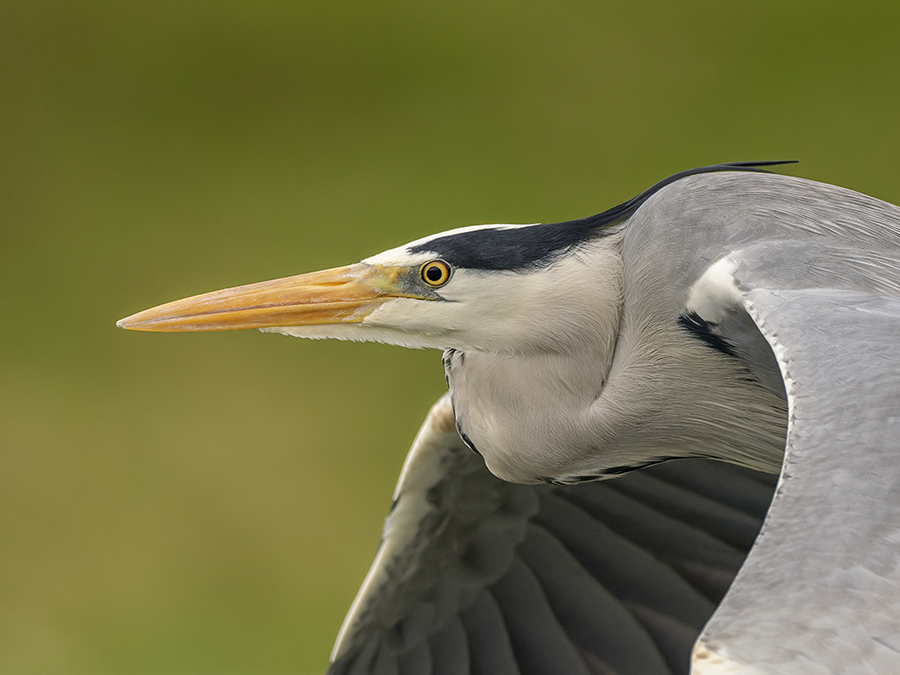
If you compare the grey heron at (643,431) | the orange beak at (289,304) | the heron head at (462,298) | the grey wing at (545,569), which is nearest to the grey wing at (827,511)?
the grey heron at (643,431)

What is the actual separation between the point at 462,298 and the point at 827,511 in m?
0.34

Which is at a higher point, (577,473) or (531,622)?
(577,473)

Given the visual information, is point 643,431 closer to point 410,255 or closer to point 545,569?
point 410,255

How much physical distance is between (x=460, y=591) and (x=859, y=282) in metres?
0.55

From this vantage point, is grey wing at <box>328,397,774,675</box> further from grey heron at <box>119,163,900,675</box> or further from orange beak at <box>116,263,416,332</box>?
orange beak at <box>116,263,416,332</box>

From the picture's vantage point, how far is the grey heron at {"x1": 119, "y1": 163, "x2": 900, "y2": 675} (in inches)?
15.9

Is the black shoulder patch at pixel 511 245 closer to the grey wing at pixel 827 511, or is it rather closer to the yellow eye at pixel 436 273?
the yellow eye at pixel 436 273

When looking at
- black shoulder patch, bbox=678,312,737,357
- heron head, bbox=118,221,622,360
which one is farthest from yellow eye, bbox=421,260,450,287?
black shoulder patch, bbox=678,312,737,357

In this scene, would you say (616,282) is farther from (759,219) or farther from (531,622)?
(531,622)

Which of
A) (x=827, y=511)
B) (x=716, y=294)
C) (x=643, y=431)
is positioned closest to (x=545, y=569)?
(x=643, y=431)

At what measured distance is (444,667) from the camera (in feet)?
3.11

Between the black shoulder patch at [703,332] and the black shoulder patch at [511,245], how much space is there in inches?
4.5

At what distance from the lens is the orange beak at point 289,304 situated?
71cm

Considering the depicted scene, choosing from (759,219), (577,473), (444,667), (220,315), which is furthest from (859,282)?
(444,667)
